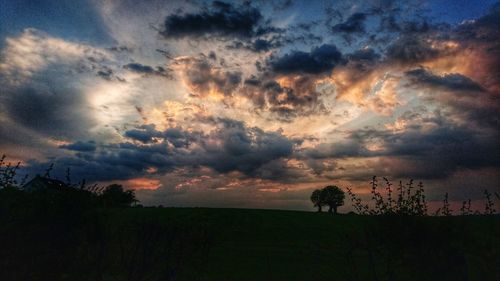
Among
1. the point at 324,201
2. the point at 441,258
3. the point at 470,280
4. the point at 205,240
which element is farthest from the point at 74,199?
the point at 324,201

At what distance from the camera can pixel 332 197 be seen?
135125 millimetres

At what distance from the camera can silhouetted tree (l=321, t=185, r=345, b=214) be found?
5305 inches

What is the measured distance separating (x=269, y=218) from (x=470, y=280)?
6331 cm

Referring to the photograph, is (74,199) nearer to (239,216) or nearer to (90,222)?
(90,222)

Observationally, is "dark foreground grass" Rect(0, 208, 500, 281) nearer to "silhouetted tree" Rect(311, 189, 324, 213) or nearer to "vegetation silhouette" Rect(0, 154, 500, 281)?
"vegetation silhouette" Rect(0, 154, 500, 281)

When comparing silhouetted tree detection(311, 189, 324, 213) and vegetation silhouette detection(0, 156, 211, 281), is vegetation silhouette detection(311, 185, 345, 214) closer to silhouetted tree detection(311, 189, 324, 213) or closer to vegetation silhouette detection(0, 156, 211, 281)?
silhouetted tree detection(311, 189, 324, 213)

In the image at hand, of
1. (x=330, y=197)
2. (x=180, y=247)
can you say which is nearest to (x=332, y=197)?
(x=330, y=197)

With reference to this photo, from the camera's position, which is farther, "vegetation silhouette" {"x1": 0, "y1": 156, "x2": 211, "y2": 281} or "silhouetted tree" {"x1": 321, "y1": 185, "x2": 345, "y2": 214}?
"silhouetted tree" {"x1": 321, "y1": 185, "x2": 345, "y2": 214}

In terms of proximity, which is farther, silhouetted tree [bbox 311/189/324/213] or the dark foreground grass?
silhouetted tree [bbox 311/189/324/213]

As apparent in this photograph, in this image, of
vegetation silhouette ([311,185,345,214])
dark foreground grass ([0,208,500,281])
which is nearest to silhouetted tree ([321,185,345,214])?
vegetation silhouette ([311,185,345,214])

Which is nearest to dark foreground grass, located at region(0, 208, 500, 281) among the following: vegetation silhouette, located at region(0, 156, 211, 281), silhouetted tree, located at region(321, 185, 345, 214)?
vegetation silhouette, located at region(0, 156, 211, 281)

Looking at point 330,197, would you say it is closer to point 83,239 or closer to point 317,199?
point 317,199

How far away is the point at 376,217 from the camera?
14992 millimetres

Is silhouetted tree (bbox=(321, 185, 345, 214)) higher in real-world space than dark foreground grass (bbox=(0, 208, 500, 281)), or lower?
higher
